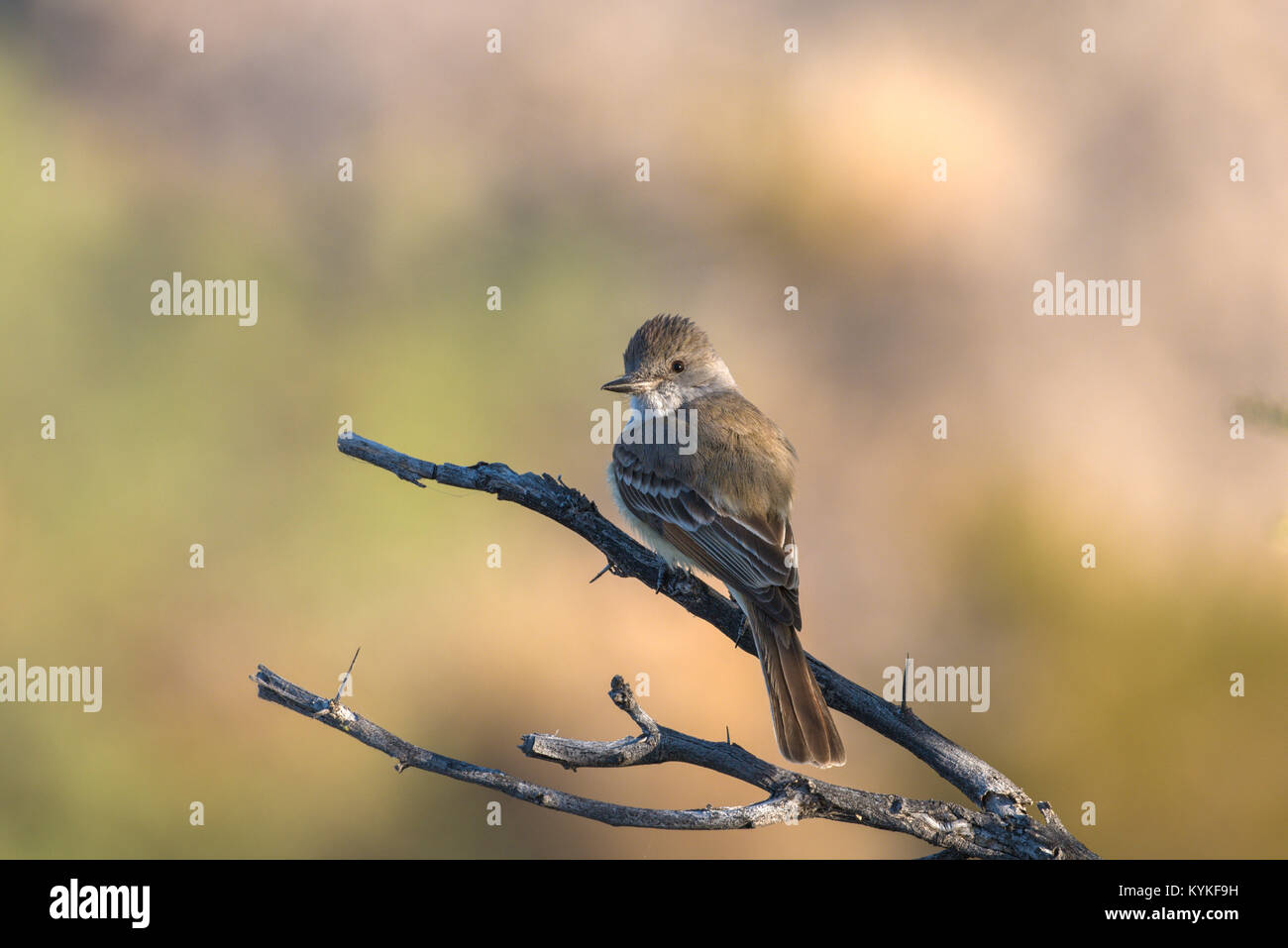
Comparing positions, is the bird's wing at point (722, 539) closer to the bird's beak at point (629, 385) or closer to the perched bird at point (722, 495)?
the perched bird at point (722, 495)

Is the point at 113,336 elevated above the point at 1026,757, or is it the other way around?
the point at 113,336

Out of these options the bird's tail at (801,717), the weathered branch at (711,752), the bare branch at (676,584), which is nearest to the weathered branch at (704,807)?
the weathered branch at (711,752)

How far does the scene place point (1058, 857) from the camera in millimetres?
3000

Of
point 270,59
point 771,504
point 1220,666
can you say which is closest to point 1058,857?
point 771,504

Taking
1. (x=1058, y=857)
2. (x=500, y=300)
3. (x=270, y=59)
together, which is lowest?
(x=1058, y=857)

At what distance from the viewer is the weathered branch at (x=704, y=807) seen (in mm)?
2693

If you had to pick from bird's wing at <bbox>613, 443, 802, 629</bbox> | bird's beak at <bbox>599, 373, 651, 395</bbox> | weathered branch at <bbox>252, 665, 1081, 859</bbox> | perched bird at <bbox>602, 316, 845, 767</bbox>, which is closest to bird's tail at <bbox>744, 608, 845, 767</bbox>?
perched bird at <bbox>602, 316, 845, 767</bbox>

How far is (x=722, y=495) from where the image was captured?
440 cm

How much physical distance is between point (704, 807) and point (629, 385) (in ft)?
8.21

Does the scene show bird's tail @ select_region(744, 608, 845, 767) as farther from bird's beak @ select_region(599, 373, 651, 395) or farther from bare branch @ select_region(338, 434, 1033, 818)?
bird's beak @ select_region(599, 373, 651, 395)

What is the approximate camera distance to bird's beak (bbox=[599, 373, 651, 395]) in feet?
16.5

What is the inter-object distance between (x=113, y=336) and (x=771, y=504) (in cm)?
645

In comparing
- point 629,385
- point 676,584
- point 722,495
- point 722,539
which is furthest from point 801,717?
point 629,385

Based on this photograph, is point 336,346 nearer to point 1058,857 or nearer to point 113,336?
point 113,336
